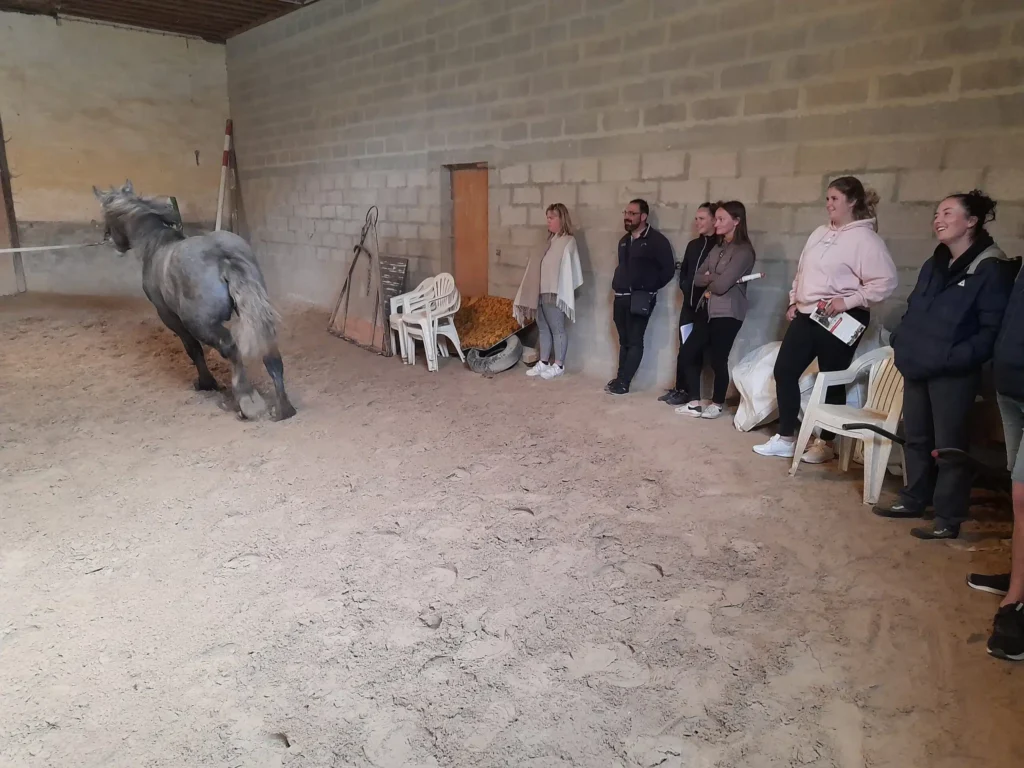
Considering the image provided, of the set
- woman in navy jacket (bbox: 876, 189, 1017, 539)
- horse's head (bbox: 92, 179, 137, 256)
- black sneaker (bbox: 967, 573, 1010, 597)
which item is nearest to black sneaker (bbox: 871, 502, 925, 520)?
woman in navy jacket (bbox: 876, 189, 1017, 539)

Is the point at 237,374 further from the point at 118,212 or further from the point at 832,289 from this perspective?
the point at 832,289

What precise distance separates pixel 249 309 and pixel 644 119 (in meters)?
2.78

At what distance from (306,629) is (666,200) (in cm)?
345

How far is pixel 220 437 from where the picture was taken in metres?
3.67

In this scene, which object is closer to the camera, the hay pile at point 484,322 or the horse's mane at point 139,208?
the horse's mane at point 139,208

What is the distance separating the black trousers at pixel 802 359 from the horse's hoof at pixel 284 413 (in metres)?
2.79

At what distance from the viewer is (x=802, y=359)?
10.6ft

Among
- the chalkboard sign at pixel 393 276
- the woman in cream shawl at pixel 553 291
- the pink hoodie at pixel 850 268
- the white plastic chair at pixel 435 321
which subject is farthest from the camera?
the chalkboard sign at pixel 393 276

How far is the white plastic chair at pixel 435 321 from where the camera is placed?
514 centimetres

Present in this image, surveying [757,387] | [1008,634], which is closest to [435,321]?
[757,387]

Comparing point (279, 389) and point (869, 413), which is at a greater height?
point (869, 413)

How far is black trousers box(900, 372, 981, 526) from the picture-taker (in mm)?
2484

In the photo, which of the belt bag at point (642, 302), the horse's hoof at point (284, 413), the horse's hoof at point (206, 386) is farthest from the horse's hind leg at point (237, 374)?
the belt bag at point (642, 302)

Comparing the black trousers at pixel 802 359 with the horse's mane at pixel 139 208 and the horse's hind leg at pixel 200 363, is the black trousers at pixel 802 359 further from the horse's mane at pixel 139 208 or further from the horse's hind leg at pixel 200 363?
the horse's mane at pixel 139 208
